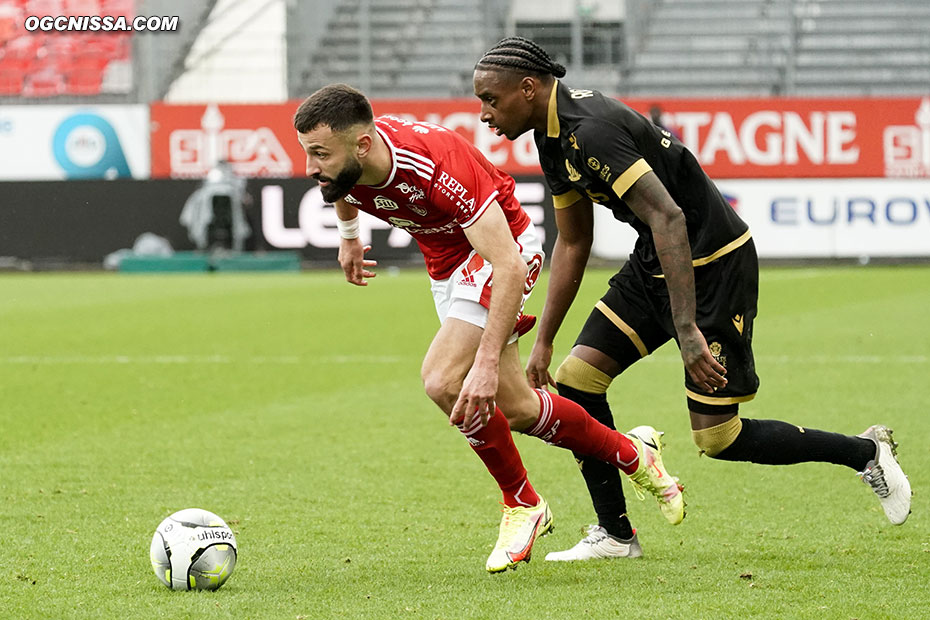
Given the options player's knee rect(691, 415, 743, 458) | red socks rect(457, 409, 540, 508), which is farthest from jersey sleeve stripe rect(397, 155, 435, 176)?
player's knee rect(691, 415, 743, 458)

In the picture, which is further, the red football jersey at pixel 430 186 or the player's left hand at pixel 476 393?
the red football jersey at pixel 430 186

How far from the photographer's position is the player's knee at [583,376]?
4688 mm

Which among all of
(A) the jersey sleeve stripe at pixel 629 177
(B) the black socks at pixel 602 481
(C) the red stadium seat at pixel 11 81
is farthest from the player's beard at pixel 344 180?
(C) the red stadium seat at pixel 11 81

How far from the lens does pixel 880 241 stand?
67.1 ft

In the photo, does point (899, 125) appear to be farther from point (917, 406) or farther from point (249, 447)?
point (249, 447)

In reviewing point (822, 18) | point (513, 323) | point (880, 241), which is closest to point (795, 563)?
point (513, 323)

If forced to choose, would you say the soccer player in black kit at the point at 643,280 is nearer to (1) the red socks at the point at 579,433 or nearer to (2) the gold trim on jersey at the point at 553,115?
(2) the gold trim on jersey at the point at 553,115

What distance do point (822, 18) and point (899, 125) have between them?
12.7 ft

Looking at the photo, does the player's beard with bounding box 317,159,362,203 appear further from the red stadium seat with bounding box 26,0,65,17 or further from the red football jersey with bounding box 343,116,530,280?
the red stadium seat with bounding box 26,0,65,17

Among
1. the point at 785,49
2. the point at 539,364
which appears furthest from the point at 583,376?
the point at 785,49

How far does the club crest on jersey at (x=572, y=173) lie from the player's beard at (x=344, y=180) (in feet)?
2.16

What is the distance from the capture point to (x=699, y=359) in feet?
13.5

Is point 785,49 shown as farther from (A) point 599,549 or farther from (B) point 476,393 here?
(B) point 476,393

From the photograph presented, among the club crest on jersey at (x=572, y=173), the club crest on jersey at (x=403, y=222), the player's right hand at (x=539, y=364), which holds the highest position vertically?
the club crest on jersey at (x=572, y=173)
